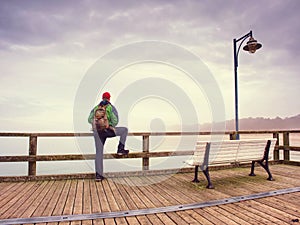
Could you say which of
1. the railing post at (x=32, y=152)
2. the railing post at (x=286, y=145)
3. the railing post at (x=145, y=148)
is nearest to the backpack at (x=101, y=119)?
the railing post at (x=145, y=148)

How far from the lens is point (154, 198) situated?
3410 millimetres

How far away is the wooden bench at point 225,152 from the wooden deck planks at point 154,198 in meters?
0.43

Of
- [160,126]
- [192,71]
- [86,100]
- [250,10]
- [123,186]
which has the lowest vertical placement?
[123,186]

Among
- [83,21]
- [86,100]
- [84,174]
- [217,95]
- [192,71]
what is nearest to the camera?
[84,174]

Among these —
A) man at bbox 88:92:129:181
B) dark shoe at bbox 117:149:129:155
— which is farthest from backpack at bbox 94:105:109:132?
dark shoe at bbox 117:149:129:155

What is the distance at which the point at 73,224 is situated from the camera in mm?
2432

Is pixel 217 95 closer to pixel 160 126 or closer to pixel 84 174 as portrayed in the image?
pixel 160 126

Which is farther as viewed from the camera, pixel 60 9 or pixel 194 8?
pixel 194 8

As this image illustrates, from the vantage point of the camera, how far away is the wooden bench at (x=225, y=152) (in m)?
4.10

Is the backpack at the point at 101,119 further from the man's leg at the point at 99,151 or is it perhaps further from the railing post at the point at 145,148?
the railing post at the point at 145,148

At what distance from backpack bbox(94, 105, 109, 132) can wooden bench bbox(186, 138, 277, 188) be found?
5.94 feet

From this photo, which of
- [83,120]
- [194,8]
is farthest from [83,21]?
[83,120]

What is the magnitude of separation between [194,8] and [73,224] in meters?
10.5

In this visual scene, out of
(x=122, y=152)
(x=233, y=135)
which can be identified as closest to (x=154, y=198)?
(x=122, y=152)
